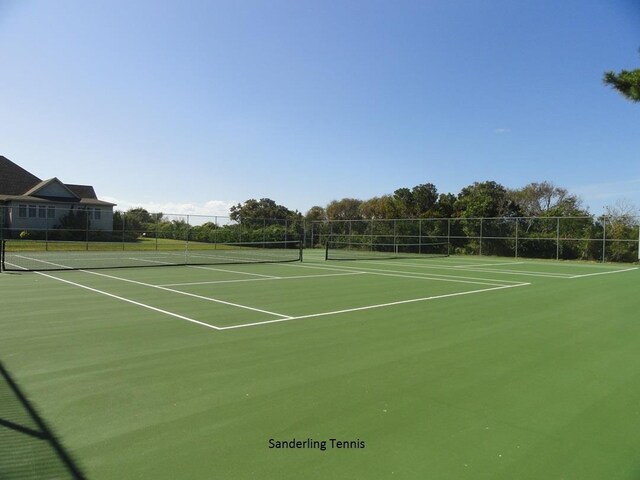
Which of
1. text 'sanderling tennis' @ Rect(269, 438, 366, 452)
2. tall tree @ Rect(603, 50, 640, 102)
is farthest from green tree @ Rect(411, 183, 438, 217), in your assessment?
text 'sanderling tennis' @ Rect(269, 438, 366, 452)

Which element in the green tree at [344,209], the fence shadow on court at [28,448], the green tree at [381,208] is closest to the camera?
the fence shadow on court at [28,448]

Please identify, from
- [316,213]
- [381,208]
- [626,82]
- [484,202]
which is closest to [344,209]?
[316,213]

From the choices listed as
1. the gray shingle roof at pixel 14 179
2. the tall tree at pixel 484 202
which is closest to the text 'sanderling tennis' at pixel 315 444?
the tall tree at pixel 484 202

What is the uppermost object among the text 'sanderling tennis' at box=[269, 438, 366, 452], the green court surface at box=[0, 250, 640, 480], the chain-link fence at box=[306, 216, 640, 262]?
the chain-link fence at box=[306, 216, 640, 262]

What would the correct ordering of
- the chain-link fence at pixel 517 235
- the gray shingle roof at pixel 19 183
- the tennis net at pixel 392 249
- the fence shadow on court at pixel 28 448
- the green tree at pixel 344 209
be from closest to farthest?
the fence shadow on court at pixel 28 448, the chain-link fence at pixel 517 235, the tennis net at pixel 392 249, the gray shingle roof at pixel 19 183, the green tree at pixel 344 209

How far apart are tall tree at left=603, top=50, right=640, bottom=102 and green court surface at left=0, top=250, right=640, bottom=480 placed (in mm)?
3775

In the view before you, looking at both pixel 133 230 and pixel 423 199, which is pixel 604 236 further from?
pixel 133 230

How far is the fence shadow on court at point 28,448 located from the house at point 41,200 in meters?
34.6

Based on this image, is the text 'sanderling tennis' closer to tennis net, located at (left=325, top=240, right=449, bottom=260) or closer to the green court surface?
the green court surface

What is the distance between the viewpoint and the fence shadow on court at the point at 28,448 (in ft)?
8.49

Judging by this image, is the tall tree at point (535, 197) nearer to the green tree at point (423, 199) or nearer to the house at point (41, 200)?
the green tree at point (423, 199)

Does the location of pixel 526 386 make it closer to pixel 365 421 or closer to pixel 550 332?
pixel 365 421

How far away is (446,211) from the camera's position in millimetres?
41281

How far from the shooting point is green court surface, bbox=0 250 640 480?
9.05ft
